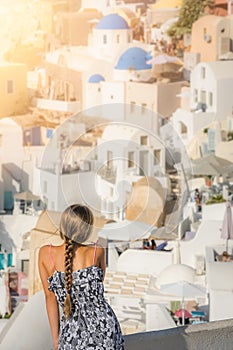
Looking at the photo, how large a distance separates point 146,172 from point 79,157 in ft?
6.66

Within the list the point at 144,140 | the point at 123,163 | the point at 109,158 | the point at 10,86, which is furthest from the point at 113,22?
the point at 123,163

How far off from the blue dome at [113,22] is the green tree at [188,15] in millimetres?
836

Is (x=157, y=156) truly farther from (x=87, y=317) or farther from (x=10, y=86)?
(x=87, y=317)

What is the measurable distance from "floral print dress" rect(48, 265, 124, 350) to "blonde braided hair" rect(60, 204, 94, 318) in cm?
1

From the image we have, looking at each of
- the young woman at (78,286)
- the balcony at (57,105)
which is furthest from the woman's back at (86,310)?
the balcony at (57,105)

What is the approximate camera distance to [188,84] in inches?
547

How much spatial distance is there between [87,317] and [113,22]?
14218 millimetres

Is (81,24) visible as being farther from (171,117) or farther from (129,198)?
(129,198)

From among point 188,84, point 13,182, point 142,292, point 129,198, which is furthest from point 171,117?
point 142,292

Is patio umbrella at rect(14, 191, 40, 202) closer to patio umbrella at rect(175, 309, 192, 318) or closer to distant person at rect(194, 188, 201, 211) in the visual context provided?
distant person at rect(194, 188, 201, 211)

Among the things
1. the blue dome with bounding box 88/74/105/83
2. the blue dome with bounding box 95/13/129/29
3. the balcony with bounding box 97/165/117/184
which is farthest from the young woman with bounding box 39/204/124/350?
the blue dome with bounding box 95/13/129/29

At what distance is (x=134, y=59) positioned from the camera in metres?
14.8

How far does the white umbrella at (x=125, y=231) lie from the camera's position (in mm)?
8211

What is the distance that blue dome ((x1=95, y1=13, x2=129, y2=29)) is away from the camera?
15.7 m
